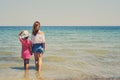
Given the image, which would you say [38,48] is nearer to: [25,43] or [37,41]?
[37,41]

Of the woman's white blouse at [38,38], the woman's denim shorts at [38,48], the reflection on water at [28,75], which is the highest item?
the woman's white blouse at [38,38]

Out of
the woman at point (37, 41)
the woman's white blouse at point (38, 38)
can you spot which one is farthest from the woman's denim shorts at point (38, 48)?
the woman's white blouse at point (38, 38)

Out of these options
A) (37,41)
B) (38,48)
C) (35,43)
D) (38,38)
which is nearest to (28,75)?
(38,48)

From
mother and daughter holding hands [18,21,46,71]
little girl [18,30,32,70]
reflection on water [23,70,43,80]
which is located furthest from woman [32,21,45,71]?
reflection on water [23,70,43,80]

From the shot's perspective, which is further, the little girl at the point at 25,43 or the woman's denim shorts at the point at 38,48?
the little girl at the point at 25,43

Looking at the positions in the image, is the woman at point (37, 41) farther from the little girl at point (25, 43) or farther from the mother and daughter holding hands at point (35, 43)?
the little girl at point (25, 43)

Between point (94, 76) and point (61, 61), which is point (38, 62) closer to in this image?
point (94, 76)

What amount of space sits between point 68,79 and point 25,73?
1.97m

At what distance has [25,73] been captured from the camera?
10438 millimetres

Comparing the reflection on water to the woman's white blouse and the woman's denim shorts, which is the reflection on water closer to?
the woman's denim shorts

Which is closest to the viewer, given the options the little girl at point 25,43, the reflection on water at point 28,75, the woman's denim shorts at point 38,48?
the reflection on water at point 28,75

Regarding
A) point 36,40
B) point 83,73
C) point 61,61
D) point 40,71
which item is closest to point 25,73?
point 40,71

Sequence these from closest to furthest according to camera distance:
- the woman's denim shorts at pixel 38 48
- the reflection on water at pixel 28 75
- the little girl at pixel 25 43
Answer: the reflection on water at pixel 28 75
the woman's denim shorts at pixel 38 48
the little girl at pixel 25 43
